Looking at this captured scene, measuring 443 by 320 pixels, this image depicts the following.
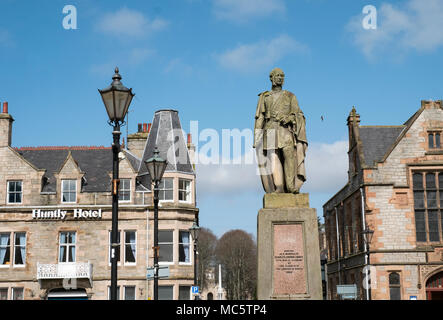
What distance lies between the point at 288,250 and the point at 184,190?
28824mm

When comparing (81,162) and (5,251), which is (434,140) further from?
(5,251)

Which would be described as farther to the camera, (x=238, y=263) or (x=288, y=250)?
(x=238, y=263)

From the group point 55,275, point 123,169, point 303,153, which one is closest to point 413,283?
point 123,169

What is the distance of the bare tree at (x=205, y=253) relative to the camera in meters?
94.7

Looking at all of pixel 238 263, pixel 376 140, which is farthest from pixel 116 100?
pixel 238 263

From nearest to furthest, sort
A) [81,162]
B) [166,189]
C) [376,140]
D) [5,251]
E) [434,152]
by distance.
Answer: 1. [5,251]
2. [434,152]
3. [166,189]
4. [81,162]
5. [376,140]

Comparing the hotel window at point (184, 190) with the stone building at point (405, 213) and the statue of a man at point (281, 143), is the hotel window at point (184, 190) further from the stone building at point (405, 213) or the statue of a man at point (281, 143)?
the statue of a man at point (281, 143)

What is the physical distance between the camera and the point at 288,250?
1130 centimetres

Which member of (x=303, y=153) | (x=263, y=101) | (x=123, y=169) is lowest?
(x=303, y=153)

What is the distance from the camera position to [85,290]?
37.8 m
